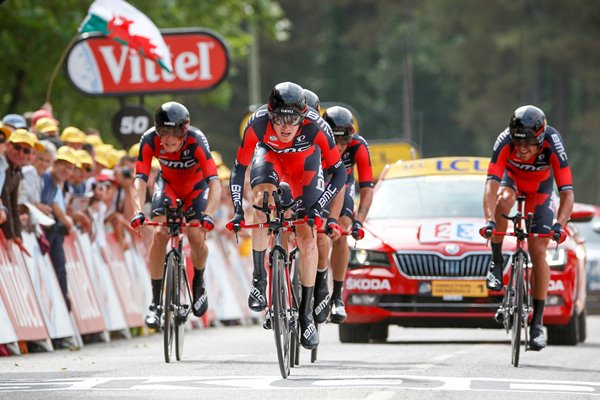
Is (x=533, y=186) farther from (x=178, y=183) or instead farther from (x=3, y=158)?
(x=3, y=158)

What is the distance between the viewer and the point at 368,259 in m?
17.1

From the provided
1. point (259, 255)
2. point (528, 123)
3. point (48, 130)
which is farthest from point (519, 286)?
point (48, 130)

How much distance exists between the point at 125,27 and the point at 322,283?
10.5 meters

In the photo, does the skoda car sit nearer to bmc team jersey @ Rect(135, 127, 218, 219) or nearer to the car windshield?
the car windshield

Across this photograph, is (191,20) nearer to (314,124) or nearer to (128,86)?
(128,86)

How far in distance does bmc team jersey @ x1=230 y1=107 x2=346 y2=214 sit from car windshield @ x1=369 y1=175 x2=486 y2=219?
4878 mm

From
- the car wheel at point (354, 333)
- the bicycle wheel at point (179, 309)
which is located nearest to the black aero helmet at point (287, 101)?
the bicycle wheel at point (179, 309)

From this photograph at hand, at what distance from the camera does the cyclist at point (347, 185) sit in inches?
578

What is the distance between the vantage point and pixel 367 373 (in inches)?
498

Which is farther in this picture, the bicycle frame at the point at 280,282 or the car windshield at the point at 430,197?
the car windshield at the point at 430,197

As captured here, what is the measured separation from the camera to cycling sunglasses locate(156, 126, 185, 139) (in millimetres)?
14391

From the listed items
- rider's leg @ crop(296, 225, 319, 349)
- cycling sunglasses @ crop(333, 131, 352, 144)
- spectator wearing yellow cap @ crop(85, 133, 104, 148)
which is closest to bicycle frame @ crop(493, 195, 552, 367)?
cycling sunglasses @ crop(333, 131, 352, 144)

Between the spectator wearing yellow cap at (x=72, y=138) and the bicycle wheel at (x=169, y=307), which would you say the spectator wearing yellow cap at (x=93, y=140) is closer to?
the spectator wearing yellow cap at (x=72, y=138)

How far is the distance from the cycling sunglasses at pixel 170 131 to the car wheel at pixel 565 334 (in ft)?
16.3
